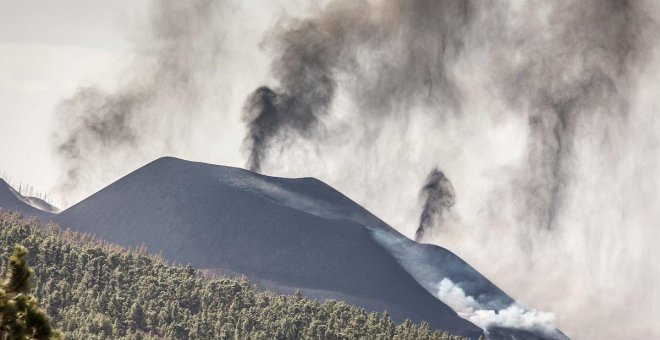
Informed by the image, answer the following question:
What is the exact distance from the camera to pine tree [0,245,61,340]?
128 feet

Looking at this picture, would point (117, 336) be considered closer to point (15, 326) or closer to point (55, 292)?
point (55, 292)

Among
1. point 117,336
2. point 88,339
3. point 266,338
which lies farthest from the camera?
point 266,338

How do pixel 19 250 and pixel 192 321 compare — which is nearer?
pixel 19 250

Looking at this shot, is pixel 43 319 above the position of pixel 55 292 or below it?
below

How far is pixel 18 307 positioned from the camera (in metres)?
39.6

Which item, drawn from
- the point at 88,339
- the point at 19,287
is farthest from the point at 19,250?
the point at 88,339

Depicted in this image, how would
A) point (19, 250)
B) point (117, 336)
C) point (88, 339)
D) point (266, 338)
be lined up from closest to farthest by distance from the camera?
1. point (19, 250)
2. point (88, 339)
3. point (117, 336)
4. point (266, 338)

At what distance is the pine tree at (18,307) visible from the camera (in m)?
39.0

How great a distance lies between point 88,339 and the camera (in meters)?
165

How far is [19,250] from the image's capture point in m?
38.6

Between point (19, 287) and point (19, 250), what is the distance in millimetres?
1757

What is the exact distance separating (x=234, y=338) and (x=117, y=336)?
1963 cm

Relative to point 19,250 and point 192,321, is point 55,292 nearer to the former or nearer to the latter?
point 192,321

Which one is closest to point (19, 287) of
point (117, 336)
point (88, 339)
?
point (88, 339)
